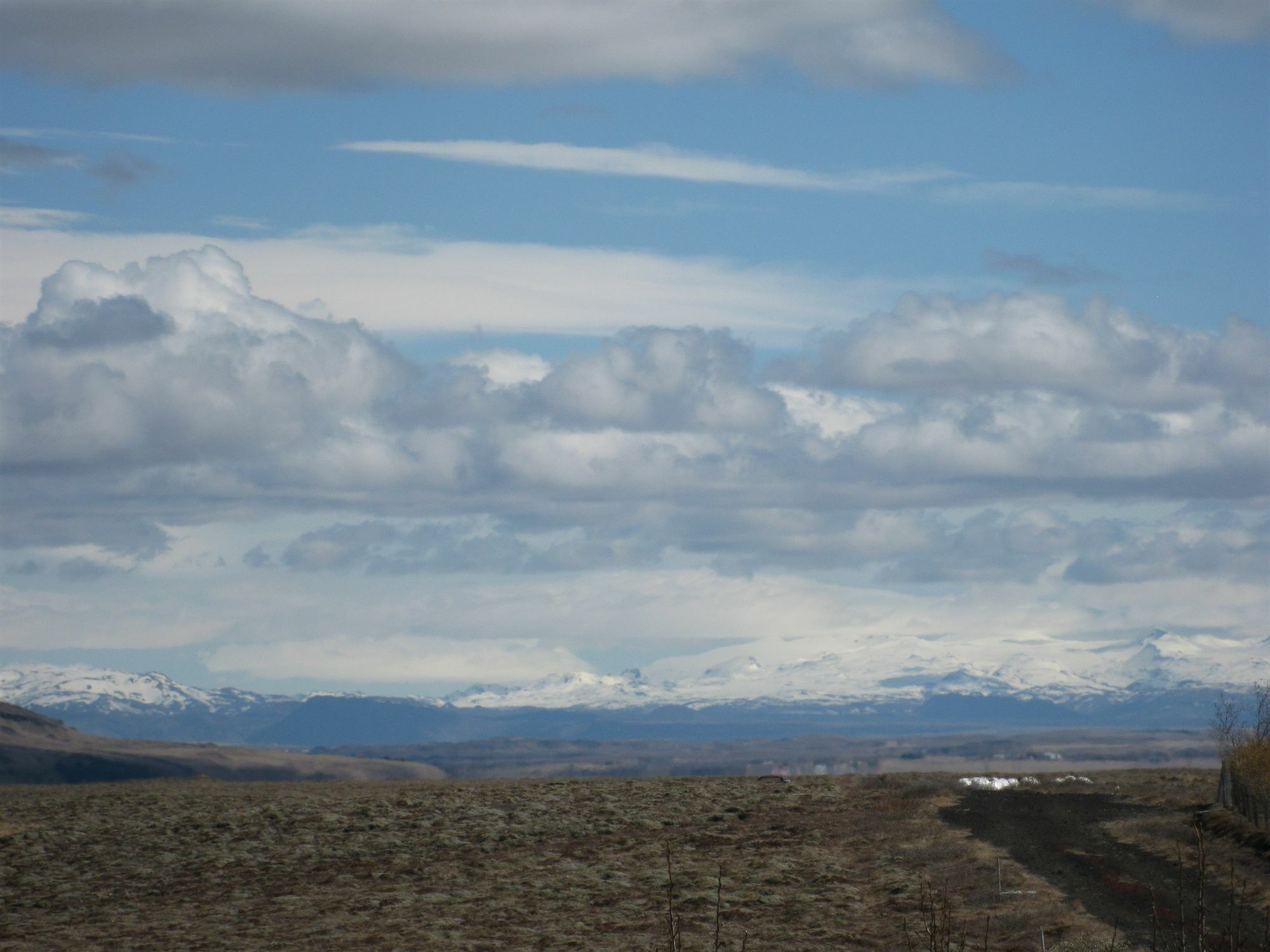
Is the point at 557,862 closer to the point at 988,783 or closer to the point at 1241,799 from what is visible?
the point at 988,783

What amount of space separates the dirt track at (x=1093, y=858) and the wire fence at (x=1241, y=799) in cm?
279

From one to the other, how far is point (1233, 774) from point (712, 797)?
786 inches

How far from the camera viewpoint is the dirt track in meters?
41.8

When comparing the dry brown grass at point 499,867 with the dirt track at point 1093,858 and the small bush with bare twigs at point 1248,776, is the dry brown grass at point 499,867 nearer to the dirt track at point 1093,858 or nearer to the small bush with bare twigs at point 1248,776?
the dirt track at point 1093,858

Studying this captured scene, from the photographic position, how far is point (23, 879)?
5488 centimetres

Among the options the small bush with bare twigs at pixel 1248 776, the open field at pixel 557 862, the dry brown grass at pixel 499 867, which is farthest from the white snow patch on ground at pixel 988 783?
the small bush with bare twigs at pixel 1248 776

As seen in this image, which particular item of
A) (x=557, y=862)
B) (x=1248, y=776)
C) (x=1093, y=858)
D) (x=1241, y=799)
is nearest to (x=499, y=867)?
(x=557, y=862)

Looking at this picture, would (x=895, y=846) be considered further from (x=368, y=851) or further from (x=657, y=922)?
(x=368, y=851)

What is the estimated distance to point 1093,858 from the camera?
50.3m

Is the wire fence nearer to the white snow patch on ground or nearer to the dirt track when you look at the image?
the dirt track

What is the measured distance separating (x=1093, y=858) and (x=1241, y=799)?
646cm

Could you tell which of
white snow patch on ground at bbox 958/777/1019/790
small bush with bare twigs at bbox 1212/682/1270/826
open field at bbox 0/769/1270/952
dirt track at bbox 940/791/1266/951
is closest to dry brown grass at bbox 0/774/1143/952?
open field at bbox 0/769/1270/952

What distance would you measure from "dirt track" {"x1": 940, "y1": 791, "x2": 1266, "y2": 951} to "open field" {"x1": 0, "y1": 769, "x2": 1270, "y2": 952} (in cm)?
24

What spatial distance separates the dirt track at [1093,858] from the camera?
41.8 m
